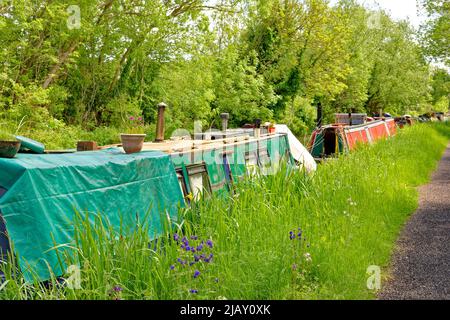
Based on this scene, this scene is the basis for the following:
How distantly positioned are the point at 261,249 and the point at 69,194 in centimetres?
142

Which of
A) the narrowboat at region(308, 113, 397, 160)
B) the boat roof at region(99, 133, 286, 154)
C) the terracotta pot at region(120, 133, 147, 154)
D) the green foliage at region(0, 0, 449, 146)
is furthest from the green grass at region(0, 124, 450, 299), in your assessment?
the green foliage at region(0, 0, 449, 146)

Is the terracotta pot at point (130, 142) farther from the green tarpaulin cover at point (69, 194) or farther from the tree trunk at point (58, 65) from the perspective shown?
the tree trunk at point (58, 65)

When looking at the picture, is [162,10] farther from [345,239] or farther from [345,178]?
[345,239]

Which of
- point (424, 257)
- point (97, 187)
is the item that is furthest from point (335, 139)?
point (97, 187)

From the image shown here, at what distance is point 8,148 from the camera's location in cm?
419

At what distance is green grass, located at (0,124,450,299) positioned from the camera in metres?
3.58

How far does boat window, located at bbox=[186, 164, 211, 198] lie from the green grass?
16.9 inches

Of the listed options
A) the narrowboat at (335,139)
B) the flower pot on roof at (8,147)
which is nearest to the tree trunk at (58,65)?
the narrowboat at (335,139)

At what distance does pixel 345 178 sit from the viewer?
7.41 metres

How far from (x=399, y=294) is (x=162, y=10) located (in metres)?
11.5

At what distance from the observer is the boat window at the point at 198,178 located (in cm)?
603

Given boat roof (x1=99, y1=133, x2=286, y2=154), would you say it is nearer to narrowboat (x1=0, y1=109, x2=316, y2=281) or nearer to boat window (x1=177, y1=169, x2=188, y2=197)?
narrowboat (x1=0, y1=109, x2=316, y2=281)

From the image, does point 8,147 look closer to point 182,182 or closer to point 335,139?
point 182,182

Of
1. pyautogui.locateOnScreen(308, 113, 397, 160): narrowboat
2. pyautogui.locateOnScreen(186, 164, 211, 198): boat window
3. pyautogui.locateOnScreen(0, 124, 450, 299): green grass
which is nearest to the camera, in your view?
pyautogui.locateOnScreen(0, 124, 450, 299): green grass
